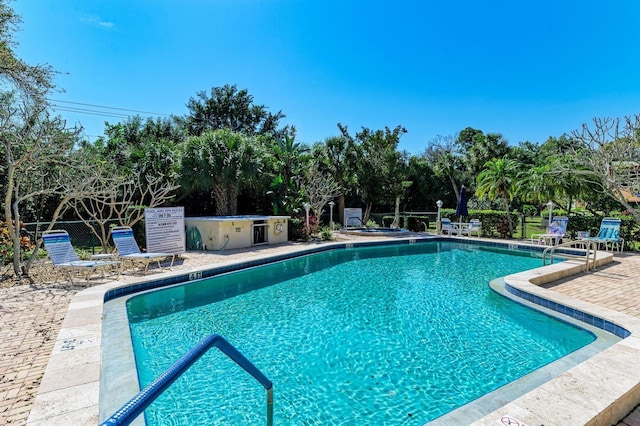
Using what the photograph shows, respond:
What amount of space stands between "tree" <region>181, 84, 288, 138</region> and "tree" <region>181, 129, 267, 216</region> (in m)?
18.1

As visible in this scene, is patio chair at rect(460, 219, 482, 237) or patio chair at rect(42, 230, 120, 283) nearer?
patio chair at rect(42, 230, 120, 283)

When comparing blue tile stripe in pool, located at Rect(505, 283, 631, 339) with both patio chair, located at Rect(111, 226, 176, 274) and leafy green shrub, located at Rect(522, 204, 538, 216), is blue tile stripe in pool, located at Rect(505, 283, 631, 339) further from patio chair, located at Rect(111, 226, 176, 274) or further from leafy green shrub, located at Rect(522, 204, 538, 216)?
leafy green shrub, located at Rect(522, 204, 538, 216)

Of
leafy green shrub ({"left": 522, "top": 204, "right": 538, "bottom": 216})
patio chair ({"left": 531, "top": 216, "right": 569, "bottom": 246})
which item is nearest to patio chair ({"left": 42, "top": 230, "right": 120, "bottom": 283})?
patio chair ({"left": 531, "top": 216, "right": 569, "bottom": 246})

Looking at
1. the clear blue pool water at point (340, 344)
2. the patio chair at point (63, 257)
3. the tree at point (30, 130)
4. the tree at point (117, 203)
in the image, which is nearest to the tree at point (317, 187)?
the tree at point (117, 203)

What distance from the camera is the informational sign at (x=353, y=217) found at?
2241 centimetres

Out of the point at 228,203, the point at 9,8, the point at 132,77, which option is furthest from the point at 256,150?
the point at 132,77

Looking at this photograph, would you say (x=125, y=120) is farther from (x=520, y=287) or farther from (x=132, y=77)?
(x=520, y=287)

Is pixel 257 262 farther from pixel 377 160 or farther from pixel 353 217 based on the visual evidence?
pixel 377 160

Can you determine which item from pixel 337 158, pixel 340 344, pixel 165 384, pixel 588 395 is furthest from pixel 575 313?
pixel 337 158

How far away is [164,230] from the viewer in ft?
37.7

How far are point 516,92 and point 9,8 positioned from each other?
25.5m

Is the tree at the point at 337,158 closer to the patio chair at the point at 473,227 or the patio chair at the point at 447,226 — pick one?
the patio chair at the point at 447,226

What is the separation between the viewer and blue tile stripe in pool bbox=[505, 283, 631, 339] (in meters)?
5.49

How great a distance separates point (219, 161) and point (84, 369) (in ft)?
43.0
